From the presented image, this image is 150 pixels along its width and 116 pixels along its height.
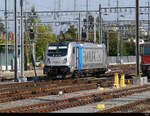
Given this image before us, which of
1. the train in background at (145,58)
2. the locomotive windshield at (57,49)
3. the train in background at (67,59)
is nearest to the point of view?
the train in background at (67,59)

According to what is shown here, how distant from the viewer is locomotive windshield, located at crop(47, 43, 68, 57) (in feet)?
93.3

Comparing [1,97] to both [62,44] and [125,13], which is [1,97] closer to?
[62,44]

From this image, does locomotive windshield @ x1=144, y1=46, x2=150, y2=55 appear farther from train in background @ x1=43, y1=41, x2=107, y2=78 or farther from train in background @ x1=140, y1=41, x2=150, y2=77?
train in background @ x1=43, y1=41, x2=107, y2=78

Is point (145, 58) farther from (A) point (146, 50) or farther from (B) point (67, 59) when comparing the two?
(B) point (67, 59)

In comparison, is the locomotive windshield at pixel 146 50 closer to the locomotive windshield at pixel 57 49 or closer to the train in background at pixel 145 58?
the train in background at pixel 145 58

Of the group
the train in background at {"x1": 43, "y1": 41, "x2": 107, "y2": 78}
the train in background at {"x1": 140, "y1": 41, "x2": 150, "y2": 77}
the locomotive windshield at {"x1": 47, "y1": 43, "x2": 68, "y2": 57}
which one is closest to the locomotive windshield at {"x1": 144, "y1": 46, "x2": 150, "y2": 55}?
the train in background at {"x1": 140, "y1": 41, "x2": 150, "y2": 77}

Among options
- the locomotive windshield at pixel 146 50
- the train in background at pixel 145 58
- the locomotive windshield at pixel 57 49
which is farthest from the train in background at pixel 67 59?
the locomotive windshield at pixel 146 50

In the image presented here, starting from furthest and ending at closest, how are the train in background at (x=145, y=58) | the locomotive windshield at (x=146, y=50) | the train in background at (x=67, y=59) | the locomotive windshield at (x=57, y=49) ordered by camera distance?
the locomotive windshield at (x=146, y=50) → the train in background at (x=145, y=58) → the locomotive windshield at (x=57, y=49) → the train in background at (x=67, y=59)

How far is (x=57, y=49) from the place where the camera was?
28719 mm

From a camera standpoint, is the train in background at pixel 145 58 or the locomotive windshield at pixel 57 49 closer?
the locomotive windshield at pixel 57 49

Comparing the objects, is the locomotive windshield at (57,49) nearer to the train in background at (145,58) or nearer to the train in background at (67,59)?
the train in background at (67,59)

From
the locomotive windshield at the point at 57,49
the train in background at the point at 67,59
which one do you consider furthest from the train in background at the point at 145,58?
the locomotive windshield at the point at 57,49

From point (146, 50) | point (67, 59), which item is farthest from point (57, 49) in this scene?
point (146, 50)

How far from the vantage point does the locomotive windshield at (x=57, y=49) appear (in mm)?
28438
